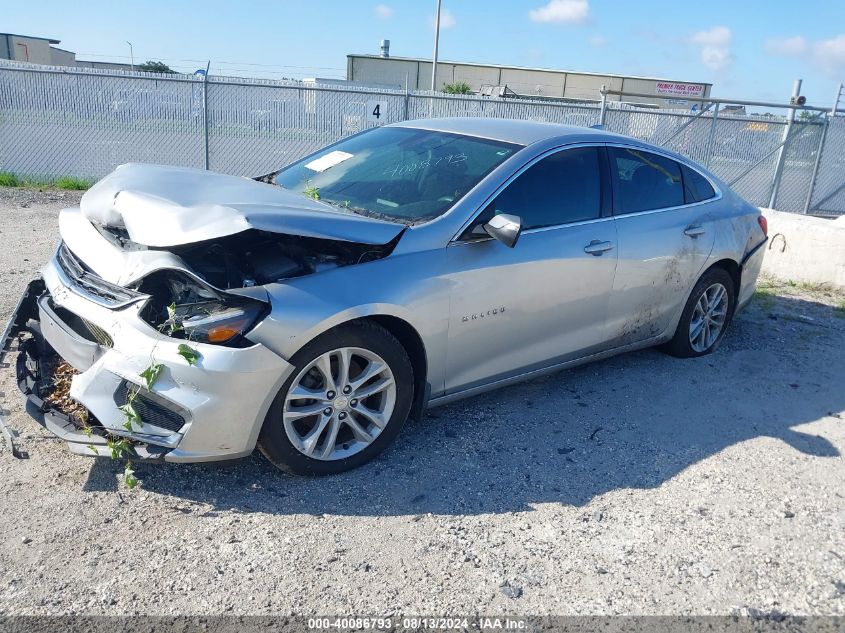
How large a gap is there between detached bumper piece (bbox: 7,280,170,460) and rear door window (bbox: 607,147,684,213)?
3.12m

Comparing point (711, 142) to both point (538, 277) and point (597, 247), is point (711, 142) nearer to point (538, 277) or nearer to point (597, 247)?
point (597, 247)

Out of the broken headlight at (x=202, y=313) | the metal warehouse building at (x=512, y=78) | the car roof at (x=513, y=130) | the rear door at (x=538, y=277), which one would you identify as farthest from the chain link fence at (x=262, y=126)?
the metal warehouse building at (x=512, y=78)

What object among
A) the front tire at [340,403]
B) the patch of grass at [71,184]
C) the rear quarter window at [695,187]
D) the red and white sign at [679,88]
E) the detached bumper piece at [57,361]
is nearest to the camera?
the detached bumper piece at [57,361]

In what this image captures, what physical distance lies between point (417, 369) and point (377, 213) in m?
0.91

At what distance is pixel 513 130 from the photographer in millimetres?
4527

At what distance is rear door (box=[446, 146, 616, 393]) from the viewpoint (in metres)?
3.79

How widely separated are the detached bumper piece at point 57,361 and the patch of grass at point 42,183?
9.12 metres

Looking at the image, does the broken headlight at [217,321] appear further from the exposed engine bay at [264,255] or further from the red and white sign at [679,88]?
the red and white sign at [679,88]

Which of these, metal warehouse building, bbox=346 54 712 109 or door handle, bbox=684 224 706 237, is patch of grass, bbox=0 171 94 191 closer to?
door handle, bbox=684 224 706 237

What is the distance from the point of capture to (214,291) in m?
3.07

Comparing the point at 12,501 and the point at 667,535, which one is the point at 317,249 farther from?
the point at 667,535

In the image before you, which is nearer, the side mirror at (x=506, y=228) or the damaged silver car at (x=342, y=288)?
the damaged silver car at (x=342, y=288)

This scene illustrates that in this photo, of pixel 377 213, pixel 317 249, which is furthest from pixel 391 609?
pixel 377 213

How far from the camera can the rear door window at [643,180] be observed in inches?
→ 183
